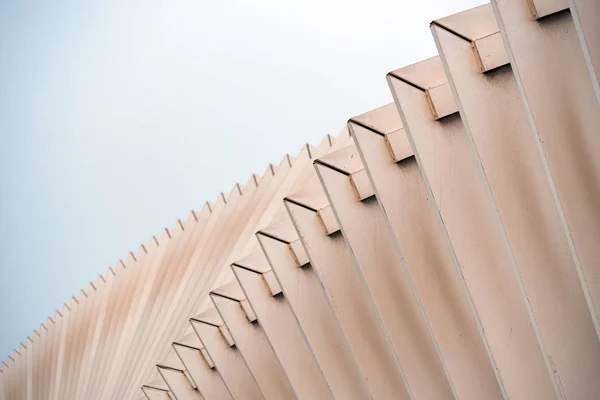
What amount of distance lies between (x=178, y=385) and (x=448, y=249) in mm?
1747

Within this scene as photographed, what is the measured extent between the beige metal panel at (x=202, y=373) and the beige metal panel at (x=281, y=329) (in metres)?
0.53

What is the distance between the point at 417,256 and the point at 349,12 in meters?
7.40

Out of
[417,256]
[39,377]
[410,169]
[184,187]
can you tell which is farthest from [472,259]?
[184,187]

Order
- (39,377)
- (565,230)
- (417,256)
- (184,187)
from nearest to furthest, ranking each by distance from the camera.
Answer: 1. (565,230)
2. (417,256)
3. (39,377)
4. (184,187)

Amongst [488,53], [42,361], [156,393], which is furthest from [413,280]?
[42,361]

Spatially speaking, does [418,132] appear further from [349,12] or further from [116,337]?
[349,12]

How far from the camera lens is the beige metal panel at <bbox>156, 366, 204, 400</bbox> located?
13.3ft

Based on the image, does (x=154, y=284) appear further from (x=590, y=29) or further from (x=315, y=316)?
(x=590, y=29)

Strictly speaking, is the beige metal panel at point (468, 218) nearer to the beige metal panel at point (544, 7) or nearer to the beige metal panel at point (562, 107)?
the beige metal panel at point (562, 107)

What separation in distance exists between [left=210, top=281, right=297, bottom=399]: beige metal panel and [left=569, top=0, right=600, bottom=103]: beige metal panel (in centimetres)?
202

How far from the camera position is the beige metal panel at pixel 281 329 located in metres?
3.55

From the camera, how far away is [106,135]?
984 centimetres

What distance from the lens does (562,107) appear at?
2.44m

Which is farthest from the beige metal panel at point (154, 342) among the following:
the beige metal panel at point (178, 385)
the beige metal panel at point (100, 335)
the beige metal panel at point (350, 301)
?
the beige metal panel at point (350, 301)
